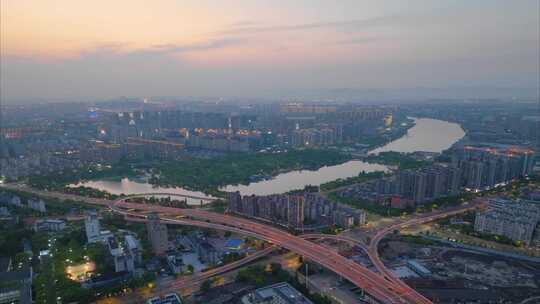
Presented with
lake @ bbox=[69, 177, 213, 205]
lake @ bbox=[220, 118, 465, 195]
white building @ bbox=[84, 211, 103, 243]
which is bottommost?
lake @ bbox=[69, 177, 213, 205]

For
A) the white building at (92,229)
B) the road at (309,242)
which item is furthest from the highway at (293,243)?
the white building at (92,229)

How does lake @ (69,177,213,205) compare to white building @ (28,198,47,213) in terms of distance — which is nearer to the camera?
white building @ (28,198,47,213)

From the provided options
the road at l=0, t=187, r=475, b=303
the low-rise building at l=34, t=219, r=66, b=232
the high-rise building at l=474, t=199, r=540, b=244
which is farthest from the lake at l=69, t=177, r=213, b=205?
the high-rise building at l=474, t=199, r=540, b=244

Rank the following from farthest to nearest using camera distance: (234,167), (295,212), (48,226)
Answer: (234,167) < (295,212) < (48,226)

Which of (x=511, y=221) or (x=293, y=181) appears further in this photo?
(x=293, y=181)

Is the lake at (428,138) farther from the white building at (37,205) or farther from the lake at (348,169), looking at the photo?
the white building at (37,205)

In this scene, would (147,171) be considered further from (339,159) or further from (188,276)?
(188,276)

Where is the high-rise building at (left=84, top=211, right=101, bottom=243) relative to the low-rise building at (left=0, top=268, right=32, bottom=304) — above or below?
above

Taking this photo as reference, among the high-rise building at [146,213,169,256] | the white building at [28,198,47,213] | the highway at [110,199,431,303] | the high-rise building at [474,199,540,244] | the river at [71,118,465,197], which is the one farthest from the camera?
the river at [71,118,465,197]

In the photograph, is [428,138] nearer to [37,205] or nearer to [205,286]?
[205,286]

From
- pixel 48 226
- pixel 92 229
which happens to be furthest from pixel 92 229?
pixel 48 226

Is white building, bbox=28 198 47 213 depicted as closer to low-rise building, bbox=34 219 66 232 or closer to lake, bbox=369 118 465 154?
low-rise building, bbox=34 219 66 232

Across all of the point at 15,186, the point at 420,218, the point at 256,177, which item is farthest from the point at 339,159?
the point at 15,186
